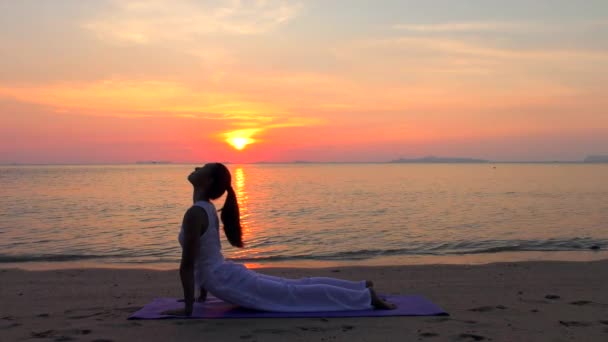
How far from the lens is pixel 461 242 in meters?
16.9

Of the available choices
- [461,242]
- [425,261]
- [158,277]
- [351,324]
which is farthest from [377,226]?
[351,324]

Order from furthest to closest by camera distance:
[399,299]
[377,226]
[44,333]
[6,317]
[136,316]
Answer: [377,226] → [399,299] → [6,317] → [136,316] → [44,333]

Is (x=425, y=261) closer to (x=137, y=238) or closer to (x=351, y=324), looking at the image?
(x=351, y=324)

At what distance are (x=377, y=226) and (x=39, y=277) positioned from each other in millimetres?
13909

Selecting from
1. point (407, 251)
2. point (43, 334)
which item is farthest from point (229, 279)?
point (407, 251)

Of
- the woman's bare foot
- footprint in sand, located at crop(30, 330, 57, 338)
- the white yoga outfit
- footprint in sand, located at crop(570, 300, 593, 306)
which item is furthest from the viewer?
footprint in sand, located at crop(570, 300, 593, 306)

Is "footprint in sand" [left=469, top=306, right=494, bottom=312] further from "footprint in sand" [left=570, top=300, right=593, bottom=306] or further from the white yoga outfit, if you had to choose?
the white yoga outfit

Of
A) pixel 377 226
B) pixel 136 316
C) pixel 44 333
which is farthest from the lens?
pixel 377 226

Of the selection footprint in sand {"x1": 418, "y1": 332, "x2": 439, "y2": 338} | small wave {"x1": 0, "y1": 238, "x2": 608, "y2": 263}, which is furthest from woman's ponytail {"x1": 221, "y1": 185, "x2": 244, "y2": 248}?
small wave {"x1": 0, "y1": 238, "x2": 608, "y2": 263}

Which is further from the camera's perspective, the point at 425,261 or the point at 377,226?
the point at 377,226

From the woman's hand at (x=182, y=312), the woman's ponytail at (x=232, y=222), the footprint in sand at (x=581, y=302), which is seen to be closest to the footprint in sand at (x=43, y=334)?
the woman's hand at (x=182, y=312)

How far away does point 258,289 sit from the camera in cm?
635

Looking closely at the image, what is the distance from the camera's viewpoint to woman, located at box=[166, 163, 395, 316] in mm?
6121

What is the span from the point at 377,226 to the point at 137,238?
944cm
